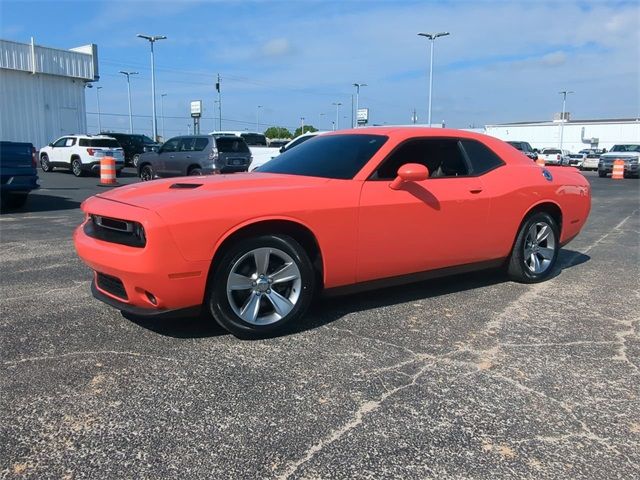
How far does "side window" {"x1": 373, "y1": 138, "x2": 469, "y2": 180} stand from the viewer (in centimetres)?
446

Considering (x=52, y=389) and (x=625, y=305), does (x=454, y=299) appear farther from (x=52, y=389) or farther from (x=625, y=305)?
(x=52, y=389)

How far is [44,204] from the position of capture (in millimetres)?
12125

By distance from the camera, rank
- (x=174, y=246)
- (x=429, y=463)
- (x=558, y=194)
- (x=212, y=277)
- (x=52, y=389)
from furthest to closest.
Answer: (x=558, y=194) → (x=212, y=277) → (x=174, y=246) → (x=52, y=389) → (x=429, y=463)

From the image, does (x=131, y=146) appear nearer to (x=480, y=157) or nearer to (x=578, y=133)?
(x=480, y=157)

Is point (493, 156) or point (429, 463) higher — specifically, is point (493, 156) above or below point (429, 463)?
above

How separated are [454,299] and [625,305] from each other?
4.84ft

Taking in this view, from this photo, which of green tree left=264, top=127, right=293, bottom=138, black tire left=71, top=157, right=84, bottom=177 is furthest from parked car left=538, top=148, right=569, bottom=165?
green tree left=264, top=127, right=293, bottom=138

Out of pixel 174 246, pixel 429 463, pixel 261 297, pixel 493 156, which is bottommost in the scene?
pixel 429 463

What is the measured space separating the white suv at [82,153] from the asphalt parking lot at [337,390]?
17.8 meters

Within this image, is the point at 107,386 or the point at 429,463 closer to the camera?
the point at 429,463

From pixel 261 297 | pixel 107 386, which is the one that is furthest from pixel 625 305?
pixel 107 386

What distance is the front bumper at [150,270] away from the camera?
11.2 ft

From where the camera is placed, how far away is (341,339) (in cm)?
385

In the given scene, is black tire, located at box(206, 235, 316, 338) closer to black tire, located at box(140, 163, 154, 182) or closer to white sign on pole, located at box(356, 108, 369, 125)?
black tire, located at box(140, 163, 154, 182)
